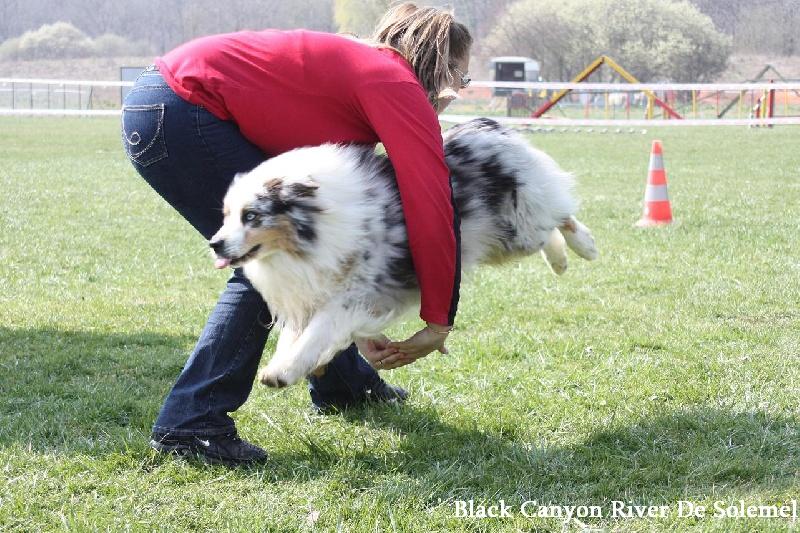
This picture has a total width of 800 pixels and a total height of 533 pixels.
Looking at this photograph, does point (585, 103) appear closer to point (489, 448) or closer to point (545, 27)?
point (545, 27)

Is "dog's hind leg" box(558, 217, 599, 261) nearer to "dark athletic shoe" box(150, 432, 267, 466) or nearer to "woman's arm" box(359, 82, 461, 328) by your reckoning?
"woman's arm" box(359, 82, 461, 328)

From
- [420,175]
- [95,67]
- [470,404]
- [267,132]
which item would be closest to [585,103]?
[470,404]

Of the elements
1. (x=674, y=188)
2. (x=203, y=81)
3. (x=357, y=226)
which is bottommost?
(x=674, y=188)

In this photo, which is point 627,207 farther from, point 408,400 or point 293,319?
point 293,319

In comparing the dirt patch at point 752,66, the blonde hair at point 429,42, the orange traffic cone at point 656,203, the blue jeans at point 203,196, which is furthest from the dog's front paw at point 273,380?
the dirt patch at point 752,66

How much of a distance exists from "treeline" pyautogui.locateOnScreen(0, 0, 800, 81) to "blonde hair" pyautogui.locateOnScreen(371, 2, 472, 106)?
41.5 metres

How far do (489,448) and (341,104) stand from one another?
1.36 meters

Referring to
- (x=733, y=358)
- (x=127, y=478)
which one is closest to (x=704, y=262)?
(x=733, y=358)

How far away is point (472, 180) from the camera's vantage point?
3414mm

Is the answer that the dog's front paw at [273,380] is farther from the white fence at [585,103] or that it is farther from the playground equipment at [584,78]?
the white fence at [585,103]

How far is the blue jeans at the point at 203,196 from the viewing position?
10.0 ft

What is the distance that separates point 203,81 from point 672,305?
3.49m

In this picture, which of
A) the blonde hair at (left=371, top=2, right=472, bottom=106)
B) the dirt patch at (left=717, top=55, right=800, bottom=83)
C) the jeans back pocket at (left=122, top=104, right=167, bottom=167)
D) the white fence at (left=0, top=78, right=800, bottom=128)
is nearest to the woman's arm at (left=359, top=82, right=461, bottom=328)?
the blonde hair at (left=371, top=2, right=472, bottom=106)

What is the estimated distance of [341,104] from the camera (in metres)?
3.01
